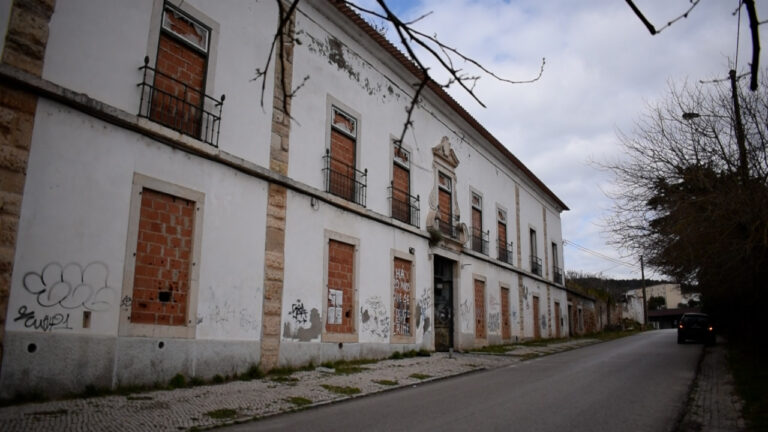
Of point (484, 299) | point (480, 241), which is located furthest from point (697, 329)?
point (480, 241)

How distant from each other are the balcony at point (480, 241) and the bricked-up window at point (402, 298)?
5380mm

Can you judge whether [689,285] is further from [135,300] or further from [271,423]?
[135,300]

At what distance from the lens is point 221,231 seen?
9.82 m

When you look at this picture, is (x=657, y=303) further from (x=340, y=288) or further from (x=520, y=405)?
(x=520, y=405)

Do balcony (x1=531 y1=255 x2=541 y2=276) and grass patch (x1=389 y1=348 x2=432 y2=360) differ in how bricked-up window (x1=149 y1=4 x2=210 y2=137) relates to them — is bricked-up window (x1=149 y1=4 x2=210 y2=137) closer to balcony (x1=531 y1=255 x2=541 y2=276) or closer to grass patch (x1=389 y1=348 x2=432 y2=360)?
grass patch (x1=389 y1=348 x2=432 y2=360)

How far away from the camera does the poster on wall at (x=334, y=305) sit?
12.2m

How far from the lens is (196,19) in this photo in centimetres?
991

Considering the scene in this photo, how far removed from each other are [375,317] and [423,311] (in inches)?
107

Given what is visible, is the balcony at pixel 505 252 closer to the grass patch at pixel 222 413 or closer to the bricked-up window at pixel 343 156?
the bricked-up window at pixel 343 156

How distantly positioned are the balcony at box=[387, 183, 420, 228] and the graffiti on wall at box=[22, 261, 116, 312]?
28.2 feet

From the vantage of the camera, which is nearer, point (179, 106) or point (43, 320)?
point (43, 320)

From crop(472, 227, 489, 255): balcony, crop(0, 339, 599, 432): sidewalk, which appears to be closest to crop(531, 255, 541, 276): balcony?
crop(472, 227, 489, 255): balcony

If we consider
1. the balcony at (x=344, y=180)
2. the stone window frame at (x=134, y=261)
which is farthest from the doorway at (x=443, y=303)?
the stone window frame at (x=134, y=261)

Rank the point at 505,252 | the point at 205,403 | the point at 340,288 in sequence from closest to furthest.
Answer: the point at 205,403, the point at 340,288, the point at 505,252
